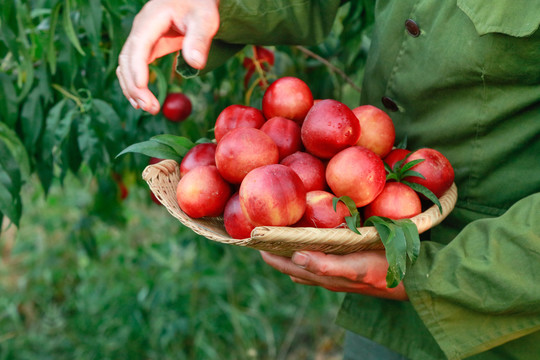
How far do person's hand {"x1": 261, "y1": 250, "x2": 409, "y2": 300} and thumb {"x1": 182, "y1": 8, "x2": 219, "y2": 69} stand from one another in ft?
1.36

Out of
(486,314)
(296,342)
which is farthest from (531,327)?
(296,342)

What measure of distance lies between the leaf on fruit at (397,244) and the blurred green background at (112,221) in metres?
0.69

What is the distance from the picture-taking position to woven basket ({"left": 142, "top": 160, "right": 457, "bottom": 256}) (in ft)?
2.79

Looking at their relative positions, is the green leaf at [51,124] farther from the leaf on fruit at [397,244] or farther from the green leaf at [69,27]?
the leaf on fruit at [397,244]

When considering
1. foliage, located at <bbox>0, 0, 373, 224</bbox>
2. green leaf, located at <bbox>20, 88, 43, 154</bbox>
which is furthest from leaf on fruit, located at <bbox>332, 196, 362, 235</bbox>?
green leaf, located at <bbox>20, 88, 43, 154</bbox>

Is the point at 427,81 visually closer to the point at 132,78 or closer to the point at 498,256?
the point at 498,256

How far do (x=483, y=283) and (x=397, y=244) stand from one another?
7.8 inches

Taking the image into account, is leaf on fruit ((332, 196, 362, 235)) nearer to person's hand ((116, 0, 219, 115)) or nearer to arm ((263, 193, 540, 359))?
arm ((263, 193, 540, 359))

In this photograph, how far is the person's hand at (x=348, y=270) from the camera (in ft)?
3.15

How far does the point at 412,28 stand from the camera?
109 cm

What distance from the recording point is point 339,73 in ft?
5.85

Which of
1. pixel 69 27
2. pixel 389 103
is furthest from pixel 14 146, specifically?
pixel 389 103

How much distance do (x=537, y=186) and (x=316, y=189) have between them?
47 centimetres

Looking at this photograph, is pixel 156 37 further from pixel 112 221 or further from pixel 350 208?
pixel 112 221
